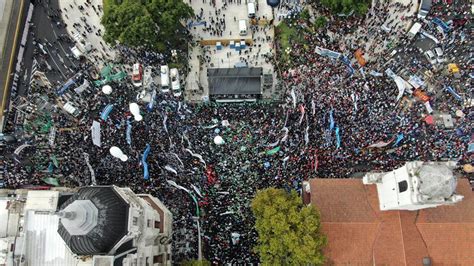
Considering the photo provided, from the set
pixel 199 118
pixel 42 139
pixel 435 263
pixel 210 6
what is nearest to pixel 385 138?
pixel 435 263

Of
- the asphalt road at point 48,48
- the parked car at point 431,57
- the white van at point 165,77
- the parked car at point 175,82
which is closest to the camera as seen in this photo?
the parked car at point 175,82

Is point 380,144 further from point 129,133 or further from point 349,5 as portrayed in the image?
point 129,133

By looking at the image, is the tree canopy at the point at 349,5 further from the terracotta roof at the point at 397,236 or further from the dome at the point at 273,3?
the terracotta roof at the point at 397,236

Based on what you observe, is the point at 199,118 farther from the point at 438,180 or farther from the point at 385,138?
the point at 438,180

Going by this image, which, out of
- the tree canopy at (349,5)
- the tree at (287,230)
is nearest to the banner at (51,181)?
the tree at (287,230)

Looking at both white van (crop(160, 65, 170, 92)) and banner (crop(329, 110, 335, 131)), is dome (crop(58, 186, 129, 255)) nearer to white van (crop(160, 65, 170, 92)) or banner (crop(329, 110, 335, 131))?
white van (crop(160, 65, 170, 92))

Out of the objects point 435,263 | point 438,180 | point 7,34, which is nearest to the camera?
point 438,180

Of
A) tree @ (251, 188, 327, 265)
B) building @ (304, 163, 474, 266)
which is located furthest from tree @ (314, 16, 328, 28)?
building @ (304, 163, 474, 266)
